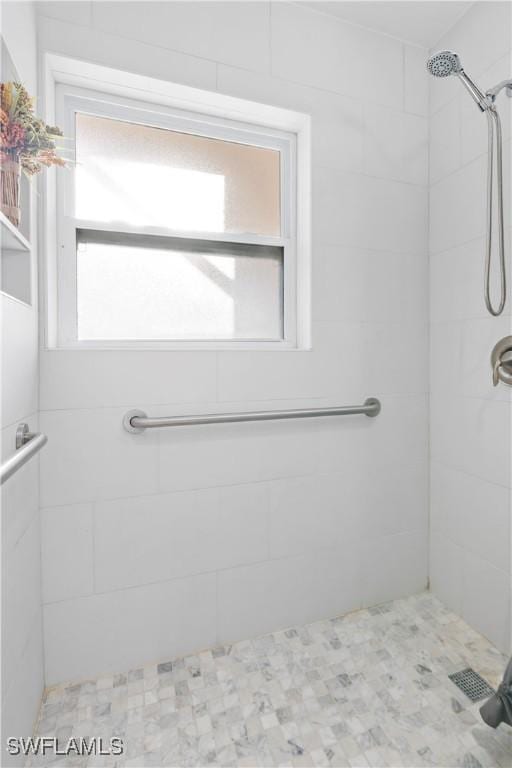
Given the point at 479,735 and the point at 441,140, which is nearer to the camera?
the point at 479,735

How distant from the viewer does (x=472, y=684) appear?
1.21m

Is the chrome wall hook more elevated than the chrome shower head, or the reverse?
the chrome shower head

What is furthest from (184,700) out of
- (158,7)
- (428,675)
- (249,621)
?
(158,7)

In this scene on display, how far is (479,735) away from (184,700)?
0.79 m

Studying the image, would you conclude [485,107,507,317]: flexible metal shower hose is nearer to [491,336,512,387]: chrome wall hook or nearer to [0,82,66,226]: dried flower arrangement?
[491,336,512,387]: chrome wall hook

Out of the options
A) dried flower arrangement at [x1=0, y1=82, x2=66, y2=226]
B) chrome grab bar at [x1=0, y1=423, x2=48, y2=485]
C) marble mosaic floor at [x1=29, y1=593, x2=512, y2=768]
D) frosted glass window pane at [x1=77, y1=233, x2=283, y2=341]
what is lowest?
marble mosaic floor at [x1=29, y1=593, x2=512, y2=768]

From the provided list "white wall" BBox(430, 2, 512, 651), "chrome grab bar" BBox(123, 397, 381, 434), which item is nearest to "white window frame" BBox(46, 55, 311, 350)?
"chrome grab bar" BBox(123, 397, 381, 434)

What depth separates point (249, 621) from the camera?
4.66 ft

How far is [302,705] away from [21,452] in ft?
3.41

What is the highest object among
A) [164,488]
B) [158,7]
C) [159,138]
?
[158,7]

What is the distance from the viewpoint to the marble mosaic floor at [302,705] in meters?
1.01

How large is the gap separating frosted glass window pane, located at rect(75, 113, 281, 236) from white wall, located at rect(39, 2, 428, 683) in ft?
0.59

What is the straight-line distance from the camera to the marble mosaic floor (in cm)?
101

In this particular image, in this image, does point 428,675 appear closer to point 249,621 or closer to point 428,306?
point 249,621
